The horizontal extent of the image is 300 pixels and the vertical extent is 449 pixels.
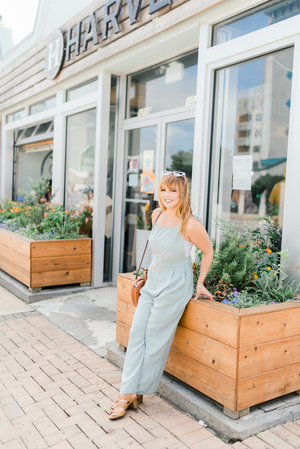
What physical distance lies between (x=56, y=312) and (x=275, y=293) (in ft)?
9.31

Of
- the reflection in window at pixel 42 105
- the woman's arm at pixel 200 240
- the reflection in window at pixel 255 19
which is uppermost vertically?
the reflection in window at pixel 42 105

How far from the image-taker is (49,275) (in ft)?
17.4

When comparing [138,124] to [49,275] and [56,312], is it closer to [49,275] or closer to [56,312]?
[49,275]

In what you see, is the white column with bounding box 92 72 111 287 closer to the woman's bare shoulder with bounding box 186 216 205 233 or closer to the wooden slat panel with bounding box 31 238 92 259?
the wooden slat panel with bounding box 31 238 92 259

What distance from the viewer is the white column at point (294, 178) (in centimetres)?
303

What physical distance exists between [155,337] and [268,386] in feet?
2.56

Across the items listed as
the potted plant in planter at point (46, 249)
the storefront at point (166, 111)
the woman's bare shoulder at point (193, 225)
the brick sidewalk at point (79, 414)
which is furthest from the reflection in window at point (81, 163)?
the woman's bare shoulder at point (193, 225)

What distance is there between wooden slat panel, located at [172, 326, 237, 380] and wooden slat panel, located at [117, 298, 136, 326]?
545 mm

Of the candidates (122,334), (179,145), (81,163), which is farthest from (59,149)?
(122,334)

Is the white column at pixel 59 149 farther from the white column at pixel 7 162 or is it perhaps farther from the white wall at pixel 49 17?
the white column at pixel 7 162

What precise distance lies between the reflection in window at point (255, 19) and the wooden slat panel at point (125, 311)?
2616 millimetres

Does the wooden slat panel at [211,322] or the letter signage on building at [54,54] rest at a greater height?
the letter signage on building at [54,54]

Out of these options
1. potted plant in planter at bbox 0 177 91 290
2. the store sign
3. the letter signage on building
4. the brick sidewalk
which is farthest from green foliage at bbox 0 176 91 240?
the brick sidewalk

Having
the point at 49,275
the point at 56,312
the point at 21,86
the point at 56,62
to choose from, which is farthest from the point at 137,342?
the point at 21,86
